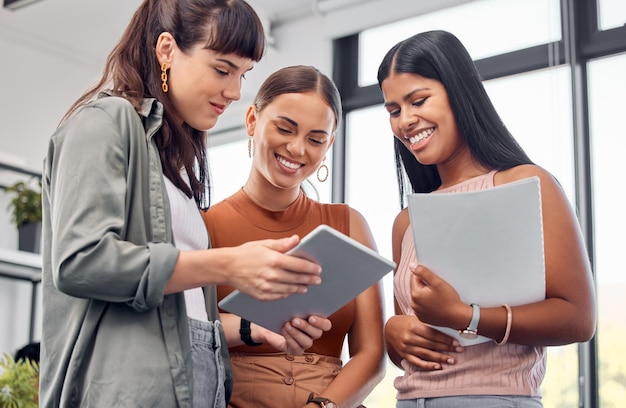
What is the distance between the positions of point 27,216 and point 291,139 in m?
2.79

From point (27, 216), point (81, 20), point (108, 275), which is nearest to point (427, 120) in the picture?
point (108, 275)

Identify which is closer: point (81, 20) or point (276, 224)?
point (276, 224)

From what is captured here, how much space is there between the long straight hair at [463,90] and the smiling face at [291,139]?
21 centimetres

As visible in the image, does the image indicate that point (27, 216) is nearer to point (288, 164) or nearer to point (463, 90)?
point (288, 164)

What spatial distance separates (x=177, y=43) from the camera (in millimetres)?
1469

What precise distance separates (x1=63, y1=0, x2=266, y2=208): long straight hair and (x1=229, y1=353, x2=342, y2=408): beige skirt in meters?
0.41

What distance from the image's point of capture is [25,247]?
4.22 meters

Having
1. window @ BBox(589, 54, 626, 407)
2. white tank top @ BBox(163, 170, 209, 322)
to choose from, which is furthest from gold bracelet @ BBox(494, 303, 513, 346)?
window @ BBox(589, 54, 626, 407)

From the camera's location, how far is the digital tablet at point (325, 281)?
1.23 m

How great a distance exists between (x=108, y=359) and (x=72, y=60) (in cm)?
408

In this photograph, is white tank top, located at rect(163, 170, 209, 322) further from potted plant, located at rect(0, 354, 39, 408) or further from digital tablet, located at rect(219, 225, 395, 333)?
potted plant, located at rect(0, 354, 39, 408)

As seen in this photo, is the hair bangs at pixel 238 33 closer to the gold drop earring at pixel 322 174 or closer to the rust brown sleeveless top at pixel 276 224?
the rust brown sleeveless top at pixel 276 224

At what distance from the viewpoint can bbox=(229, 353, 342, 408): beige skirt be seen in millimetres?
1670

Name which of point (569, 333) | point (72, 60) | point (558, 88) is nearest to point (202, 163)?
point (569, 333)
